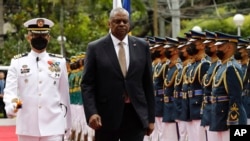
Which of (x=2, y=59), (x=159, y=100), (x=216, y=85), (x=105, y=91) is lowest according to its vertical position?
(x=2, y=59)

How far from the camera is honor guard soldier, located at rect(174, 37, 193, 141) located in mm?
11266

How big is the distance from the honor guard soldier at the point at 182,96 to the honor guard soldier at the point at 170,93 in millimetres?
207

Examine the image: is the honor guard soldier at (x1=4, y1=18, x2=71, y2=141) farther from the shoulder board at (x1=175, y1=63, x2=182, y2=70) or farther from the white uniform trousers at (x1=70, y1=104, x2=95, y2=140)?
the white uniform trousers at (x1=70, y1=104, x2=95, y2=140)

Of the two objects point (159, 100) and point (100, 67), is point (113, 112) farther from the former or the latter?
point (159, 100)

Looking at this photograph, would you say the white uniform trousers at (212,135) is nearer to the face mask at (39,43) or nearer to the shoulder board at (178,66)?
the shoulder board at (178,66)

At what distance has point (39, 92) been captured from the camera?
759 cm

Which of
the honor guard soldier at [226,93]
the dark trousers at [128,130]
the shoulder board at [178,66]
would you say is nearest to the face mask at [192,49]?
the shoulder board at [178,66]

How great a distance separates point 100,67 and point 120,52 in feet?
0.70

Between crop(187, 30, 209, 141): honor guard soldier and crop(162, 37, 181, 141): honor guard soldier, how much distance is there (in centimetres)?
85

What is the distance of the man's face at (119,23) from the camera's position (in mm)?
6984

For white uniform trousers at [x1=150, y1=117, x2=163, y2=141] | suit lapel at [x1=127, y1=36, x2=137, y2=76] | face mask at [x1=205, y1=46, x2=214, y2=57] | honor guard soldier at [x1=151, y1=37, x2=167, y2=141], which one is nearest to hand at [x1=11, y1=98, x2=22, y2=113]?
suit lapel at [x1=127, y1=36, x2=137, y2=76]

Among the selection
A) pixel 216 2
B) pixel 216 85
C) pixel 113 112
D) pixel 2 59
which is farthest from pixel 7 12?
pixel 113 112

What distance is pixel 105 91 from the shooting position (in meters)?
7.11

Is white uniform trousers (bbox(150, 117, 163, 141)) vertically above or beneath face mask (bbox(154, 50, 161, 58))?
beneath
